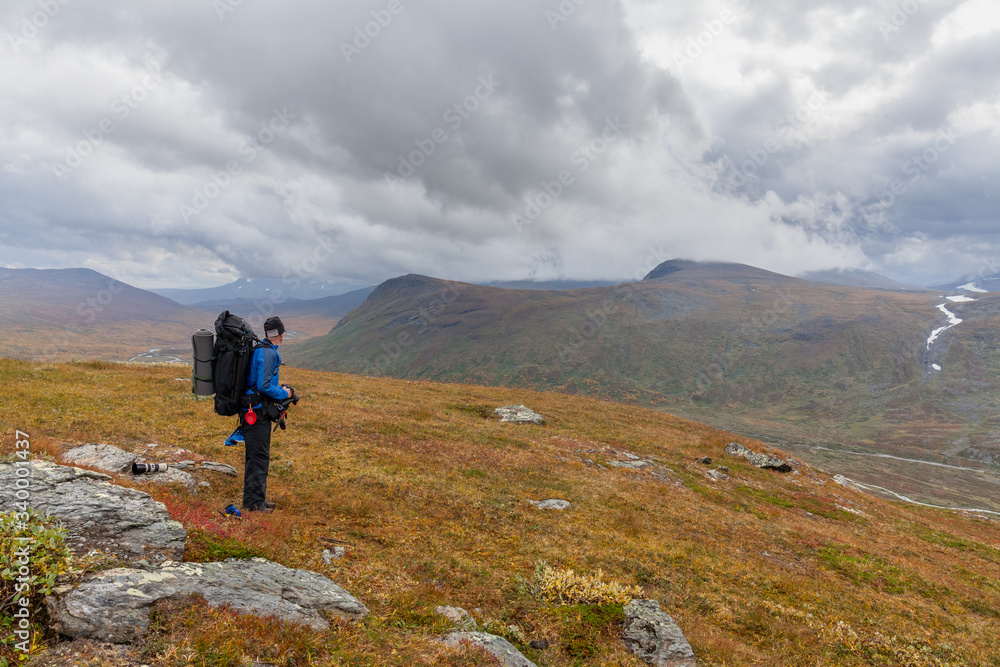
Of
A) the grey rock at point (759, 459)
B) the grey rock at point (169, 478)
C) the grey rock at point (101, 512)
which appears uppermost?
the grey rock at point (101, 512)

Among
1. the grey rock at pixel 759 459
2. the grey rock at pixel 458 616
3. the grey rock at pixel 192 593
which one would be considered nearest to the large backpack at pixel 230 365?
the grey rock at pixel 192 593

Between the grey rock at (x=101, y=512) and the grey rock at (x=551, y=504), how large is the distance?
40.9 ft

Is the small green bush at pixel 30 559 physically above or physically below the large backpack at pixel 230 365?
below

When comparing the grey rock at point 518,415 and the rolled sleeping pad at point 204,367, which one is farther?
the grey rock at point 518,415

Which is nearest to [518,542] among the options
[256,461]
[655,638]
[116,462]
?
[655,638]

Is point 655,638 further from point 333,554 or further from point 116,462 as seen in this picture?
point 116,462

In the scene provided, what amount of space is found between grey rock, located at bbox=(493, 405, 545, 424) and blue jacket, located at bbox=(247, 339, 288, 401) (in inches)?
965

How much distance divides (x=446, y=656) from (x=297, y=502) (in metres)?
7.99

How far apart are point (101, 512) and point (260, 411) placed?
390 centimetres

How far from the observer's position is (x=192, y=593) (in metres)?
6.14

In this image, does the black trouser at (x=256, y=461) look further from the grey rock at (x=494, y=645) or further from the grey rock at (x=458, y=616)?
the grey rock at (x=494, y=645)

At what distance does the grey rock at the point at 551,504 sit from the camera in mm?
17203

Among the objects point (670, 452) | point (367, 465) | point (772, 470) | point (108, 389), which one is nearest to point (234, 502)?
point (367, 465)

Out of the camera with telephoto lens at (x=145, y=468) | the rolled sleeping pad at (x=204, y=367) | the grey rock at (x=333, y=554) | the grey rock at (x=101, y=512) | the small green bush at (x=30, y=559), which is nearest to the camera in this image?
the small green bush at (x=30, y=559)
